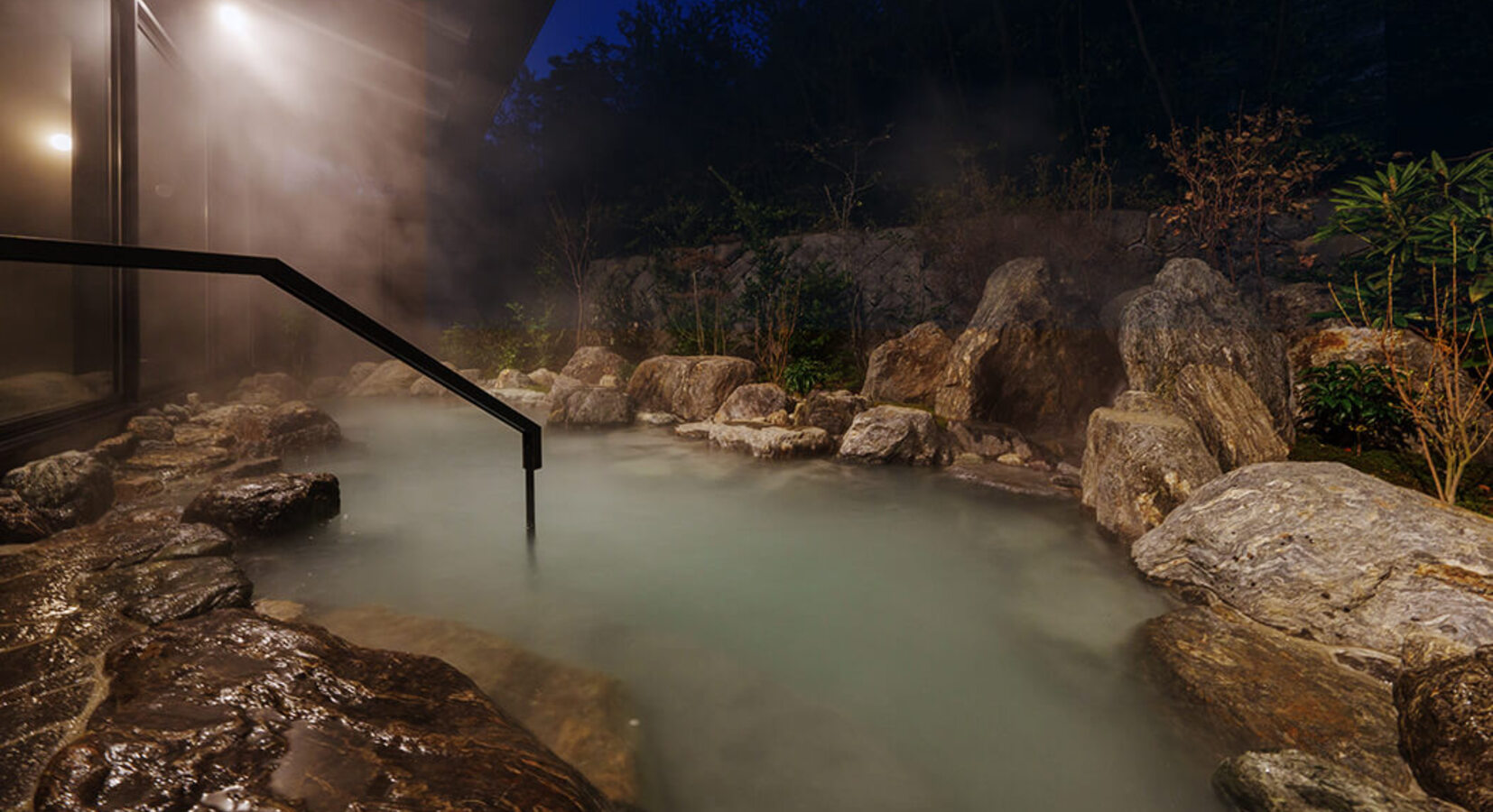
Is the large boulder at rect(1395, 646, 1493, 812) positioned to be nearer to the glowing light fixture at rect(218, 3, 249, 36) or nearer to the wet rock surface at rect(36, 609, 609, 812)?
the wet rock surface at rect(36, 609, 609, 812)

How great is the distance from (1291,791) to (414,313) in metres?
12.4

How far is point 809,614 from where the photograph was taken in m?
2.93

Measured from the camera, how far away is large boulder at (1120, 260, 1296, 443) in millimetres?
4676

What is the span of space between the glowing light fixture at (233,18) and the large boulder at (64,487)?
5088 mm

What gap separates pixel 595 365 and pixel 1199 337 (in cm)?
788

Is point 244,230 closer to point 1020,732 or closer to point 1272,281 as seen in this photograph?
point 1020,732

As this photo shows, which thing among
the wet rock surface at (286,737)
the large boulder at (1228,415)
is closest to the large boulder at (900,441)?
the large boulder at (1228,415)

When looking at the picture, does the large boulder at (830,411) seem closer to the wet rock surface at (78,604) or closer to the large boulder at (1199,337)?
the large boulder at (1199,337)

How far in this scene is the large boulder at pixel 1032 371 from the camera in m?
6.39

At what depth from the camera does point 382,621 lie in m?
2.50

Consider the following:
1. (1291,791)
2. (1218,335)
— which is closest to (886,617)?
(1291,791)

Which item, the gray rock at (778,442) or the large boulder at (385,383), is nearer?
the gray rock at (778,442)

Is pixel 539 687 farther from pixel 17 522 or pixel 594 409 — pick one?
pixel 594 409

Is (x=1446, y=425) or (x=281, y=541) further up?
(x=1446, y=425)
